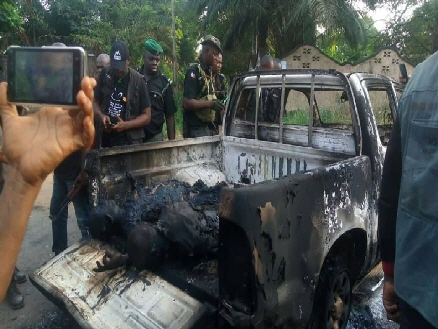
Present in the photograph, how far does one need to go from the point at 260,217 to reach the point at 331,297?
1.05 metres

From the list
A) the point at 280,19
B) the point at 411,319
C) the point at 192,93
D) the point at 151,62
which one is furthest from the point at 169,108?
the point at 280,19

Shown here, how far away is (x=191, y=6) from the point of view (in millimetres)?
15781

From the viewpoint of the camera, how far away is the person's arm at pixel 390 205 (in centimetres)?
168

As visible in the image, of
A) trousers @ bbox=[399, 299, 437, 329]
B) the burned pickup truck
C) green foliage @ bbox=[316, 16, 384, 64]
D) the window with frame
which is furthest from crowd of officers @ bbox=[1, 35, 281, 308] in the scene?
green foliage @ bbox=[316, 16, 384, 64]

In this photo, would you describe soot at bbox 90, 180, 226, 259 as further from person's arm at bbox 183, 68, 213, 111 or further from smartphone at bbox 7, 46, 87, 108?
person's arm at bbox 183, 68, 213, 111

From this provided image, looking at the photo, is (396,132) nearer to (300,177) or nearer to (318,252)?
(300,177)

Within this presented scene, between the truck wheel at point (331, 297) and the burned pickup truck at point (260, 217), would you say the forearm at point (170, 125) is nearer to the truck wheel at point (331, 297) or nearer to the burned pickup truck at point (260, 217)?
the burned pickup truck at point (260, 217)

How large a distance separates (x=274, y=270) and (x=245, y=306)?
219 mm

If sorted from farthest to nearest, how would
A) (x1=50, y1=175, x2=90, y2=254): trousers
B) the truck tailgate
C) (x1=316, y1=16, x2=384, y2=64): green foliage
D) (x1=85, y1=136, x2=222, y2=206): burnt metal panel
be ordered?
(x1=316, y1=16, x2=384, y2=64): green foliage
(x1=50, y1=175, x2=90, y2=254): trousers
(x1=85, y1=136, x2=222, y2=206): burnt metal panel
the truck tailgate

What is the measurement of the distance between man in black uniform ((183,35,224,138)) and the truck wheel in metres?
2.51

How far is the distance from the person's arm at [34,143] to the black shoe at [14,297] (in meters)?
2.30

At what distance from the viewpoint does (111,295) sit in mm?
2514

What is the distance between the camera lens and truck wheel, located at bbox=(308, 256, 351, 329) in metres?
2.60

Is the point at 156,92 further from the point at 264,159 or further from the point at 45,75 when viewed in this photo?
the point at 45,75
